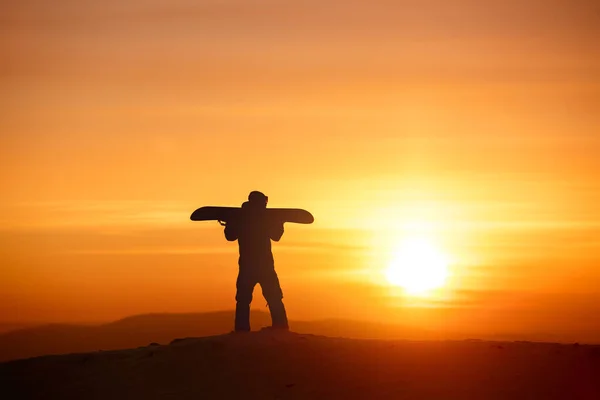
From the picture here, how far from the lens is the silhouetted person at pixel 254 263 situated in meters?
28.3

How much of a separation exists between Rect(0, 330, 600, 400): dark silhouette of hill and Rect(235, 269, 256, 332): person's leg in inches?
79.8

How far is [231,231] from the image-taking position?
28.7 meters

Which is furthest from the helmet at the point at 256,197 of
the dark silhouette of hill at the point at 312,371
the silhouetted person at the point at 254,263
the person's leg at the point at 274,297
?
the dark silhouette of hill at the point at 312,371

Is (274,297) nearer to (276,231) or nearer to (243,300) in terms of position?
(243,300)

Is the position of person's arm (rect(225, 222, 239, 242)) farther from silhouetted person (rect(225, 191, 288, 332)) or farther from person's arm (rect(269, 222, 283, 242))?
person's arm (rect(269, 222, 283, 242))

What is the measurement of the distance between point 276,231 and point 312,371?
6.81 meters

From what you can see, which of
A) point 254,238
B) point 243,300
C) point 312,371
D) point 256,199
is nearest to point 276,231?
point 254,238

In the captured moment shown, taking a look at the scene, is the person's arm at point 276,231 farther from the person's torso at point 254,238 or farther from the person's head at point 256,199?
the person's head at point 256,199

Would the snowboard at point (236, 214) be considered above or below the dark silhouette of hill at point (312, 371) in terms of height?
above

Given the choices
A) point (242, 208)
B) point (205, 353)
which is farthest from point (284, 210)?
point (205, 353)

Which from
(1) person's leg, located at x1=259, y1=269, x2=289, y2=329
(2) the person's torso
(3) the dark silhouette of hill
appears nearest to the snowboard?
(2) the person's torso

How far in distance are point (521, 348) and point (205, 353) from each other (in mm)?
7963

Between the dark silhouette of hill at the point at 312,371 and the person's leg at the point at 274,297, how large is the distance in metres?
2.13

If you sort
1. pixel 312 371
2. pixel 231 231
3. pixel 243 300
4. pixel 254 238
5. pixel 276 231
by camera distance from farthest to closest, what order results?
pixel 276 231, pixel 231 231, pixel 254 238, pixel 243 300, pixel 312 371
